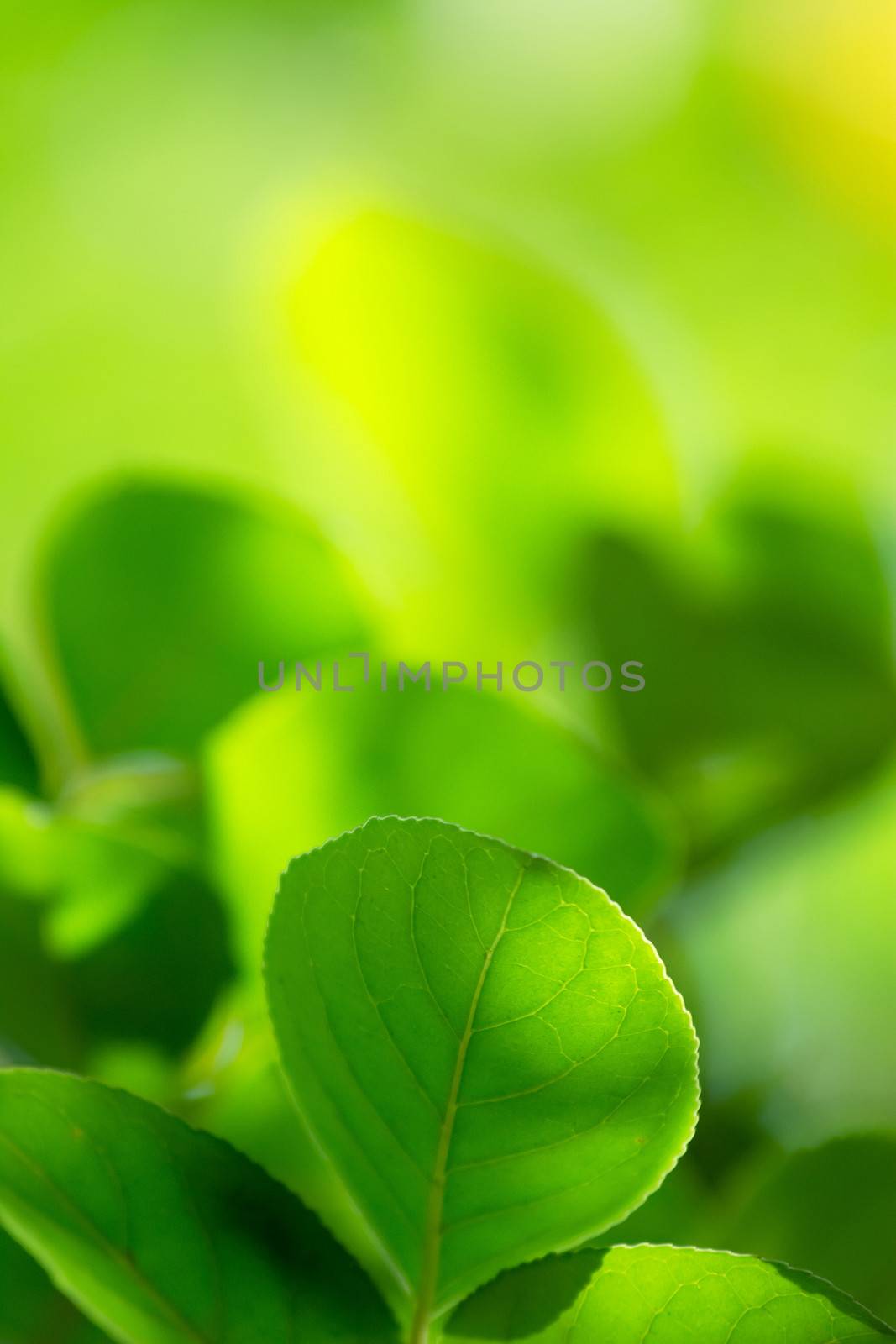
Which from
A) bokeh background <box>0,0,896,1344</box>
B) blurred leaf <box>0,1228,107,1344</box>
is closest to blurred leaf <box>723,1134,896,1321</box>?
bokeh background <box>0,0,896,1344</box>

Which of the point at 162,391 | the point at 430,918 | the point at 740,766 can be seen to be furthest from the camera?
the point at 162,391

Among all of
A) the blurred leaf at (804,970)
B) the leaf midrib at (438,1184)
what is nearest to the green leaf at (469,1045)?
the leaf midrib at (438,1184)

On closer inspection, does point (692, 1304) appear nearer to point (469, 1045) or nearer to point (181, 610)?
point (469, 1045)

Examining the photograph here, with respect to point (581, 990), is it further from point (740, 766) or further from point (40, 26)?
point (40, 26)

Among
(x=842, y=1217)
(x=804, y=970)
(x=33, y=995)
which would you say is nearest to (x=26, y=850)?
(x=33, y=995)

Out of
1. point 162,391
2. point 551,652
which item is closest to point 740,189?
point 162,391
